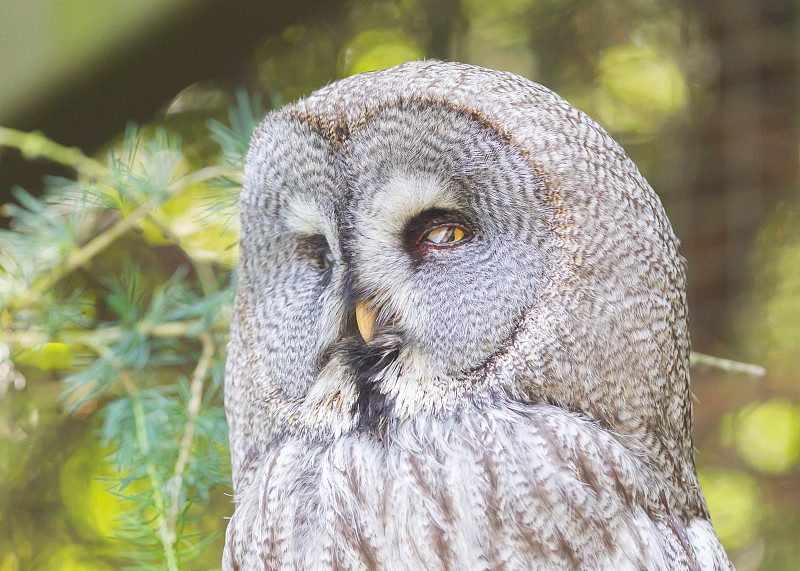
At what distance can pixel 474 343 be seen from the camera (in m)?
0.83

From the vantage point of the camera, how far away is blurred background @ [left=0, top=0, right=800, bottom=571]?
5.59 ft

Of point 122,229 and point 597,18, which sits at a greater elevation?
point 597,18

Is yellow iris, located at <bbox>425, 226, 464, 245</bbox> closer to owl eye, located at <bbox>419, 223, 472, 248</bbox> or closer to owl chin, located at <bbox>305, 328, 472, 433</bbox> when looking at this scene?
owl eye, located at <bbox>419, 223, 472, 248</bbox>

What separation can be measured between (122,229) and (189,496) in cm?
42

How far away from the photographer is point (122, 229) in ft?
3.89

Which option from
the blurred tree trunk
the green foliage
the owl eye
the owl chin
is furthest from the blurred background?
the owl eye

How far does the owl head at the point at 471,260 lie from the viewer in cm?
82

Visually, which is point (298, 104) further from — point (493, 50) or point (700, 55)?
point (700, 55)

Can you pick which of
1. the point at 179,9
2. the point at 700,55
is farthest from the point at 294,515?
the point at 700,55

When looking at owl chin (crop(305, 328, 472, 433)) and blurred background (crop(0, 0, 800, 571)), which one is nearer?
owl chin (crop(305, 328, 472, 433))

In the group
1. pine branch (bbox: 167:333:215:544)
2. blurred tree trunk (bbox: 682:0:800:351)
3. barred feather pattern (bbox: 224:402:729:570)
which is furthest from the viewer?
blurred tree trunk (bbox: 682:0:800:351)

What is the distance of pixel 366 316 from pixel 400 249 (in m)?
0.09

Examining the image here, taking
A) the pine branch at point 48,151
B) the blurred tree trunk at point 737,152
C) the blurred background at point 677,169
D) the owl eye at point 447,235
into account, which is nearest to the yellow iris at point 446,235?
the owl eye at point 447,235

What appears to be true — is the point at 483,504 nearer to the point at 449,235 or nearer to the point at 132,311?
the point at 449,235
